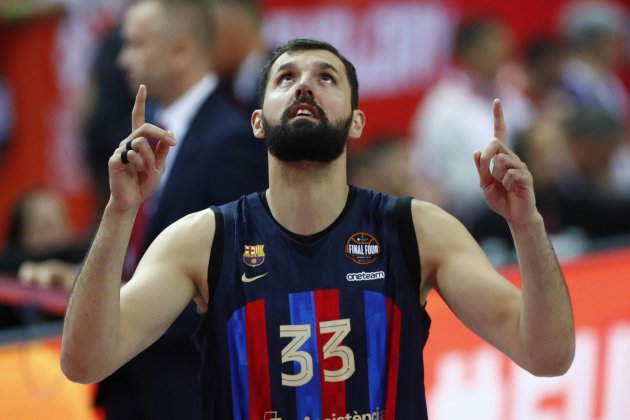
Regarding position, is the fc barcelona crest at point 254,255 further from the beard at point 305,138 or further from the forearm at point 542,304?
the forearm at point 542,304

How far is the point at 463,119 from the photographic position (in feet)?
32.9

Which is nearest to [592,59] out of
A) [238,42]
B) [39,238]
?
[238,42]

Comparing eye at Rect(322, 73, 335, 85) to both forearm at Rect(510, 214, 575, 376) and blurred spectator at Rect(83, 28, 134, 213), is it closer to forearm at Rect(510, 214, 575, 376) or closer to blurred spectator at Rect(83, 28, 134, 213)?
forearm at Rect(510, 214, 575, 376)

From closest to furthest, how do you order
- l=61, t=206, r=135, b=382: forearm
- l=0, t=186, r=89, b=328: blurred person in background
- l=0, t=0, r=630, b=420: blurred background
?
1. l=61, t=206, r=135, b=382: forearm
2. l=0, t=0, r=630, b=420: blurred background
3. l=0, t=186, r=89, b=328: blurred person in background

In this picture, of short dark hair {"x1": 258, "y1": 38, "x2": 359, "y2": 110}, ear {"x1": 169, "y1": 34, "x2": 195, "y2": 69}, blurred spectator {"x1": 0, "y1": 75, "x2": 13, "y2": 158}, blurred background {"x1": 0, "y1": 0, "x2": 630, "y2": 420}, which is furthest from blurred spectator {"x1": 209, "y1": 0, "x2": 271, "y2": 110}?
blurred spectator {"x1": 0, "y1": 75, "x2": 13, "y2": 158}

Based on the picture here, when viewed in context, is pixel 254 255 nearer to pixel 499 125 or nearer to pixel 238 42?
pixel 499 125

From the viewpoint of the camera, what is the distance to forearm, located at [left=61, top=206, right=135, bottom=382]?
3385 mm

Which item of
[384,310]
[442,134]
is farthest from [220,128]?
[442,134]

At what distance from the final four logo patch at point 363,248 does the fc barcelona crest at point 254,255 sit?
0.83 feet

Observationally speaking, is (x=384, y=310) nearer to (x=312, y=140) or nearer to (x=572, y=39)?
Result: (x=312, y=140)

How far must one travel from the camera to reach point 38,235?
805cm

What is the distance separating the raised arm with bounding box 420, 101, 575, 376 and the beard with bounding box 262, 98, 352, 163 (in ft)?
1.23

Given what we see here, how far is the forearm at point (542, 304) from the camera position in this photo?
11.3 ft

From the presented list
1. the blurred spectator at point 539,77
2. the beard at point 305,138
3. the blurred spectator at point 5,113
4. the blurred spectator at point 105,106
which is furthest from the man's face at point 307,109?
the blurred spectator at point 539,77
